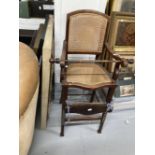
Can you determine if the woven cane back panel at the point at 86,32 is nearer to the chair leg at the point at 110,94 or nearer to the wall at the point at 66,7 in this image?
the wall at the point at 66,7

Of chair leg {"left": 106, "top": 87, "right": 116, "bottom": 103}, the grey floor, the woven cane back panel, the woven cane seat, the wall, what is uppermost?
the wall

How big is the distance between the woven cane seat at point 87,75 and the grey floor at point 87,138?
1.42ft

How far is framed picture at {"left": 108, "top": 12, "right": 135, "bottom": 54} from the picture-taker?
2010 millimetres

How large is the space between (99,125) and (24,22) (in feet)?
4.25

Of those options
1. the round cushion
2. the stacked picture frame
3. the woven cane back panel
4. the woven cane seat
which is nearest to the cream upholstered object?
the round cushion

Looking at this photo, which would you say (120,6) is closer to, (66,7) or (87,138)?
(66,7)

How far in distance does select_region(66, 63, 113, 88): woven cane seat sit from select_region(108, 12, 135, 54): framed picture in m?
0.35

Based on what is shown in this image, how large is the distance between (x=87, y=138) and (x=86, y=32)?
0.91 m

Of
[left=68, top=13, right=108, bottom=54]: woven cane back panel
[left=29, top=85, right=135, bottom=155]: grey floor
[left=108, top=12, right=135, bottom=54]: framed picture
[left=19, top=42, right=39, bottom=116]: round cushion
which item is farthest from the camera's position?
[left=108, top=12, right=135, bottom=54]: framed picture

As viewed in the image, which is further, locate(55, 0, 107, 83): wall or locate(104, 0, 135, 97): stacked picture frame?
locate(104, 0, 135, 97): stacked picture frame

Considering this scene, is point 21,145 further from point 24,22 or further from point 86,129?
point 24,22

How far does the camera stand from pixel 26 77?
3.90 feet

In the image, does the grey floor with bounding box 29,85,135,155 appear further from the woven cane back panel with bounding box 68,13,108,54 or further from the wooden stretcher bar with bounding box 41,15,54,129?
the woven cane back panel with bounding box 68,13,108,54
